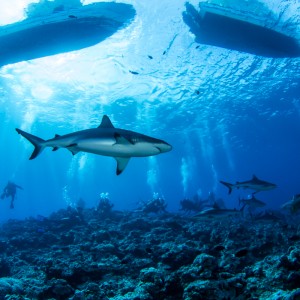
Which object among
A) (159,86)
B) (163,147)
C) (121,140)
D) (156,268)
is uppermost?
(159,86)

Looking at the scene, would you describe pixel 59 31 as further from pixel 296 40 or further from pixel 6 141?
pixel 6 141

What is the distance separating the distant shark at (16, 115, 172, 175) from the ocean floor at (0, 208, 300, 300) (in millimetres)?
Answer: 2469

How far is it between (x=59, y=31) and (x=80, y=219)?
1179cm

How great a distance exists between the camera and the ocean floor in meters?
4.83

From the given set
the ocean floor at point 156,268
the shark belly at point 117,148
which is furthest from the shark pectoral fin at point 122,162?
the ocean floor at point 156,268

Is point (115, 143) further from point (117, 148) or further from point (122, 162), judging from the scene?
point (122, 162)

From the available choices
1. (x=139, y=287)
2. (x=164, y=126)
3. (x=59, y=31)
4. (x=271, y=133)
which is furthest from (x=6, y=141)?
(x=139, y=287)

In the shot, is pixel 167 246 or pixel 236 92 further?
pixel 236 92

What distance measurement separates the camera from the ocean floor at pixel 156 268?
190 inches

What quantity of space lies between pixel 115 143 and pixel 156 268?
4.17 m

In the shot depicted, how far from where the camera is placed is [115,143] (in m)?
4.38

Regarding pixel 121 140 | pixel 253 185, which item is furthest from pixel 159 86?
pixel 121 140

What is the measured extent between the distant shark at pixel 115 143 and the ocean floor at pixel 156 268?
2469mm

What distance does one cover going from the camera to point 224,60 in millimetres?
22219
